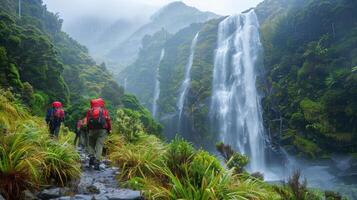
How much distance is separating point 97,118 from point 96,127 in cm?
18

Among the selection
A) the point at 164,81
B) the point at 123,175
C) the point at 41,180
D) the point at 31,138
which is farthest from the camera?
the point at 164,81

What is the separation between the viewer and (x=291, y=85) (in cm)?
3534

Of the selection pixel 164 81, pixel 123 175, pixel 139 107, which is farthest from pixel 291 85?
pixel 123 175

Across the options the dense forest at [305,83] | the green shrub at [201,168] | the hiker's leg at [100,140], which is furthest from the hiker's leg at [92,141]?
the dense forest at [305,83]

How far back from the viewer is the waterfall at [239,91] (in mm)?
33312

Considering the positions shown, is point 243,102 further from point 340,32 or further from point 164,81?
point 164,81

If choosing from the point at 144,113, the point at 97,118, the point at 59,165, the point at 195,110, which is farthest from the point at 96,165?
the point at 195,110

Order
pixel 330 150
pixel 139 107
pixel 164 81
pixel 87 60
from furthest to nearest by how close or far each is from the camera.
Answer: pixel 87 60, pixel 164 81, pixel 139 107, pixel 330 150

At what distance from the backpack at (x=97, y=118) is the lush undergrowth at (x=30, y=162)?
67 cm

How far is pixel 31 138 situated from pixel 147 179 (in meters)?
1.84

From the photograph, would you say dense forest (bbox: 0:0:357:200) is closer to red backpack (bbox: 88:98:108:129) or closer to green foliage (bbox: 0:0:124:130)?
green foliage (bbox: 0:0:124:130)

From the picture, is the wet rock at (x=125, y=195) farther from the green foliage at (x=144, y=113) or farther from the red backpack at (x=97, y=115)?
the green foliage at (x=144, y=113)

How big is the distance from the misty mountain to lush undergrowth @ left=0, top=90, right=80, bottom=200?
453ft

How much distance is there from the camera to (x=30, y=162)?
5051mm
